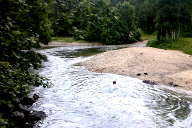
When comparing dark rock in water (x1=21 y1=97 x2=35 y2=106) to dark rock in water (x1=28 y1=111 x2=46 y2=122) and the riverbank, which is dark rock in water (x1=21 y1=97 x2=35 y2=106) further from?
the riverbank

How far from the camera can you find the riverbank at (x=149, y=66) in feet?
86.5

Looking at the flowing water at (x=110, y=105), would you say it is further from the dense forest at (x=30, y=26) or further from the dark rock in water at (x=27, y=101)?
the dense forest at (x=30, y=26)

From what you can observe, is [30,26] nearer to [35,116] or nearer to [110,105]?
[35,116]

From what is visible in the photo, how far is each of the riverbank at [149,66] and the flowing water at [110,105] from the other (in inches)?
107

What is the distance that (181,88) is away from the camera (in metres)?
23.7

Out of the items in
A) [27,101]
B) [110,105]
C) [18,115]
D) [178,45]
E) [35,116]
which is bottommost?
[110,105]

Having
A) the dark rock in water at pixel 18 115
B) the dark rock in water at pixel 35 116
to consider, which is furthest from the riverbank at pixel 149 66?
the dark rock in water at pixel 18 115

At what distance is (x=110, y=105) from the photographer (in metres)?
18.2

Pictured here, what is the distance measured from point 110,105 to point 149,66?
608 inches

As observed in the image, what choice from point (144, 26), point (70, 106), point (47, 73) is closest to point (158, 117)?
point (70, 106)

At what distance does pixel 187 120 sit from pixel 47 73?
17411mm

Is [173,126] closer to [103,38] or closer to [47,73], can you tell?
[47,73]

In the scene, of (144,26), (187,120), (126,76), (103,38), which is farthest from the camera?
(144,26)

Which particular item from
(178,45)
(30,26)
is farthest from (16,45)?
(178,45)
